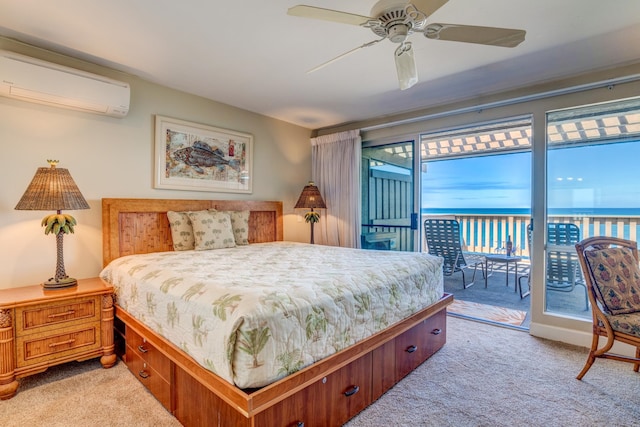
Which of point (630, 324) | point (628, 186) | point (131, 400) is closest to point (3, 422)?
point (131, 400)

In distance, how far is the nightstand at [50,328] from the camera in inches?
80.0

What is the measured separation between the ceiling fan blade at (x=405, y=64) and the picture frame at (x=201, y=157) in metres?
2.39

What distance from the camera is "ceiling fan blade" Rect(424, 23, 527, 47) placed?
66.8 inches

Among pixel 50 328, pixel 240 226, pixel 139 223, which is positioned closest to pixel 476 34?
pixel 240 226

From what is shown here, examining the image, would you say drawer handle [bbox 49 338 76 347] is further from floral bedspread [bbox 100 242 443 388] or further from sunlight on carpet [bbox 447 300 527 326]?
sunlight on carpet [bbox 447 300 527 326]

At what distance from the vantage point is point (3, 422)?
5.99 ft

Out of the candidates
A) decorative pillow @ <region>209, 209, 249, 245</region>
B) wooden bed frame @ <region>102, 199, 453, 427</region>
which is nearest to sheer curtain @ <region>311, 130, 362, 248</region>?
decorative pillow @ <region>209, 209, 249, 245</region>

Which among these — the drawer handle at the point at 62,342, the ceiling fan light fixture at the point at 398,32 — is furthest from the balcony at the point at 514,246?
the drawer handle at the point at 62,342

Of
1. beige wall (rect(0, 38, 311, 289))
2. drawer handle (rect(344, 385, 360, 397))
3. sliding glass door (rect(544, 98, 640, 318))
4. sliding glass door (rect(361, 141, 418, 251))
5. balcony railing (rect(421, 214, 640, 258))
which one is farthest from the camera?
balcony railing (rect(421, 214, 640, 258))

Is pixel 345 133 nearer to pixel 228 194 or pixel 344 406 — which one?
pixel 228 194

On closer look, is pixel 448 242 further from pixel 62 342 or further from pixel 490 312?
pixel 62 342

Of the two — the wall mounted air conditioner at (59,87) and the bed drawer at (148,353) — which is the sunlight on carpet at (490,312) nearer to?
the bed drawer at (148,353)

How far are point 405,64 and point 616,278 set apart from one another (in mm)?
2151

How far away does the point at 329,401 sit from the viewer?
5.59 ft
